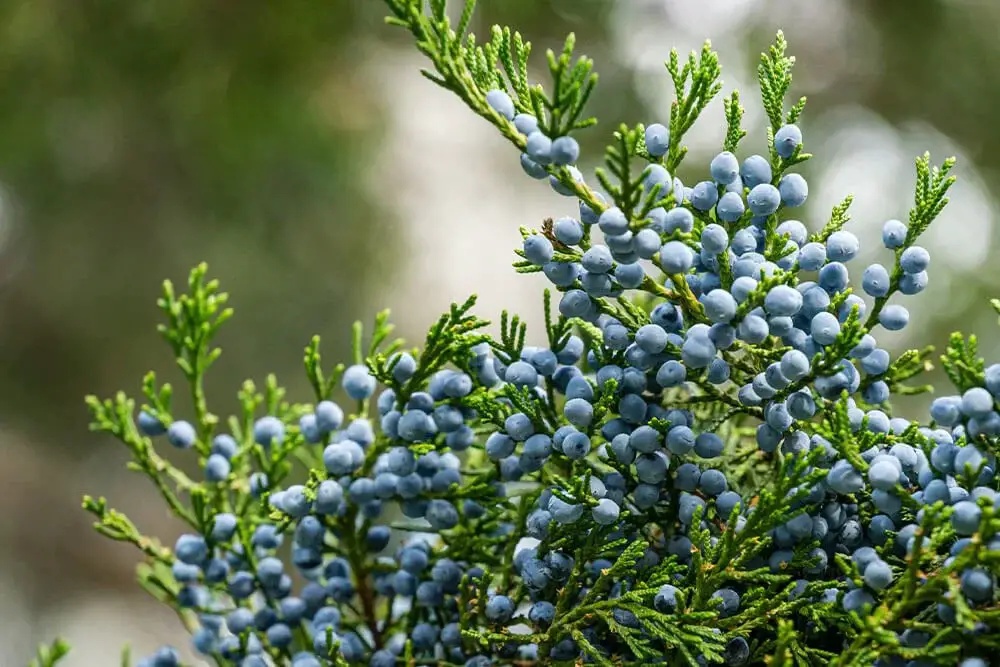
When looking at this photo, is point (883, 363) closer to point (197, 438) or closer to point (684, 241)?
point (684, 241)

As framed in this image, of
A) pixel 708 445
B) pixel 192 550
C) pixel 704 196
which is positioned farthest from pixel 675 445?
pixel 192 550

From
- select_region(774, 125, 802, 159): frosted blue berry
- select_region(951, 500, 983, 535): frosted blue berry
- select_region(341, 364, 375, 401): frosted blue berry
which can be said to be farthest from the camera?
select_region(341, 364, 375, 401): frosted blue berry

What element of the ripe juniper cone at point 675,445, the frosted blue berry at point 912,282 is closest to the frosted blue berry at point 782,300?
the ripe juniper cone at point 675,445

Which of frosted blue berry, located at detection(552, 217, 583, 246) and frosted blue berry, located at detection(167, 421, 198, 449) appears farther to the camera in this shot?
frosted blue berry, located at detection(167, 421, 198, 449)

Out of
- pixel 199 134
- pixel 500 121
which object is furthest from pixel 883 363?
pixel 199 134

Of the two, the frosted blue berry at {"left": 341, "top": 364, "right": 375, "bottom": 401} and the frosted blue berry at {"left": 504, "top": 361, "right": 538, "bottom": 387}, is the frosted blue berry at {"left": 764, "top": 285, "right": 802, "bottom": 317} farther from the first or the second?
the frosted blue berry at {"left": 341, "top": 364, "right": 375, "bottom": 401}

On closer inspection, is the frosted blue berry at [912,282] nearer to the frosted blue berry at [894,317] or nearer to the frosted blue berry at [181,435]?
the frosted blue berry at [894,317]

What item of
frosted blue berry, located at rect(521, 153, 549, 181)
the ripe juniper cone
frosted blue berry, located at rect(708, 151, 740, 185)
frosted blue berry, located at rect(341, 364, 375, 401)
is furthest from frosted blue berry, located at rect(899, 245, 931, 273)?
frosted blue berry, located at rect(341, 364, 375, 401)
